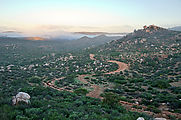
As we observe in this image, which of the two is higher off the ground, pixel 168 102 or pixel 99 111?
pixel 99 111

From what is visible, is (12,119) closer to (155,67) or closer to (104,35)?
(155,67)

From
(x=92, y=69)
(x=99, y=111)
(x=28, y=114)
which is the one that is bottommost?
(x=92, y=69)

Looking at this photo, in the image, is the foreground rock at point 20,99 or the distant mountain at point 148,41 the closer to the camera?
the foreground rock at point 20,99

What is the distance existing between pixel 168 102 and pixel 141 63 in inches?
999

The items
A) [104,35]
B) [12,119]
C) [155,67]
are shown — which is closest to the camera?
[12,119]

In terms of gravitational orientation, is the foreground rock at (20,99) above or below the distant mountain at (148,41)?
below

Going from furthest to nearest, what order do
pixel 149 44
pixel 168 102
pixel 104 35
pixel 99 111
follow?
1. pixel 104 35
2. pixel 149 44
3. pixel 168 102
4. pixel 99 111

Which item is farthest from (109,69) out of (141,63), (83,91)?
(83,91)

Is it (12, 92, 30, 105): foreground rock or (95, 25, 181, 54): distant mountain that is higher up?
(95, 25, 181, 54): distant mountain

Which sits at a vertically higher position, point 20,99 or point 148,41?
point 148,41

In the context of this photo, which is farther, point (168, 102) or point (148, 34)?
point (148, 34)

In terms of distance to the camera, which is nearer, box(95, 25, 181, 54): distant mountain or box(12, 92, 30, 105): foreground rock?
box(12, 92, 30, 105): foreground rock

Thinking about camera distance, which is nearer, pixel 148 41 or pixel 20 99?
pixel 20 99

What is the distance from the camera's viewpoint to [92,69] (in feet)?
113
